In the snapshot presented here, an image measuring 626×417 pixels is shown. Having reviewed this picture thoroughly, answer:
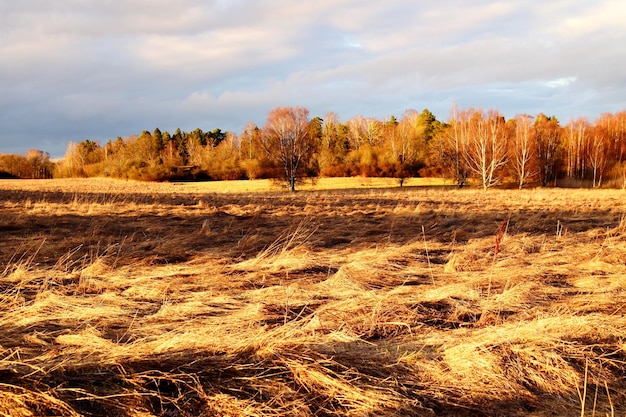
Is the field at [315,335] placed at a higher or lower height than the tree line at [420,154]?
lower

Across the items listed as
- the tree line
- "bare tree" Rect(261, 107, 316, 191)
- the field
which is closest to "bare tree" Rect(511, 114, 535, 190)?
the tree line

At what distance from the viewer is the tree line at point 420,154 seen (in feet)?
144

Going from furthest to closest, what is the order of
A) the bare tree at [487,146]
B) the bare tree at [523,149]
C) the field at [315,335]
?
the bare tree at [523,149], the bare tree at [487,146], the field at [315,335]

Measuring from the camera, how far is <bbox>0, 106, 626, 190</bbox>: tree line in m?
43.9

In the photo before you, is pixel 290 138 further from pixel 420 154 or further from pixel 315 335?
pixel 315 335

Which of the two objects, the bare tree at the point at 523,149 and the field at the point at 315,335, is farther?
the bare tree at the point at 523,149

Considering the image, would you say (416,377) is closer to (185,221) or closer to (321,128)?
(185,221)

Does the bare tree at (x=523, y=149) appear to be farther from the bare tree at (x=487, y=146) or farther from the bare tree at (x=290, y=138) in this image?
the bare tree at (x=290, y=138)

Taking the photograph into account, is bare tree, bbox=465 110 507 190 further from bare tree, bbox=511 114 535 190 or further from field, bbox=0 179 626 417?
field, bbox=0 179 626 417

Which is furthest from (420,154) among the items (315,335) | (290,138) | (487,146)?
(315,335)

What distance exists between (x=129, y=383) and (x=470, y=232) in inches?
375

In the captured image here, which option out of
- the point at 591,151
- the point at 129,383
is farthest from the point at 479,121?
the point at 129,383

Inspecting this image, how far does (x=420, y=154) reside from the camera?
188ft

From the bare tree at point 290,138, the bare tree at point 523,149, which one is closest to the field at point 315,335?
the bare tree at point 290,138
